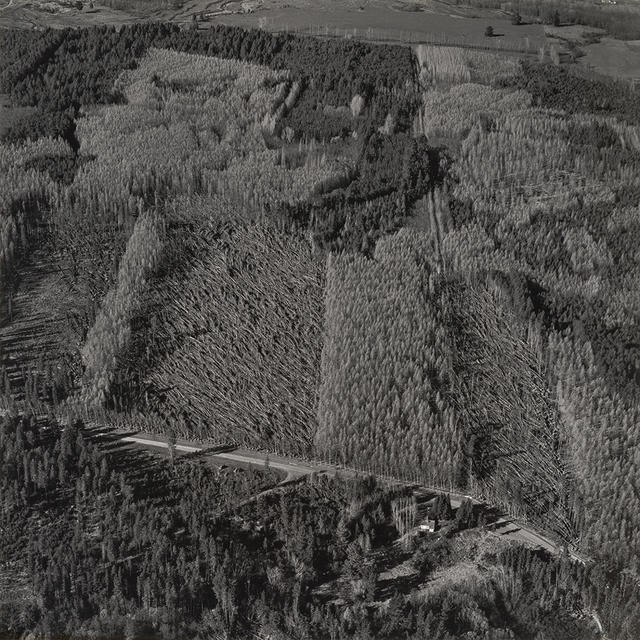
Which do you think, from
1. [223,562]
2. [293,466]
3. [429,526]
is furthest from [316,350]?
[223,562]

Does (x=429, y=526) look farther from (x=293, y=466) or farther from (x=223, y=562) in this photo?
(x=223, y=562)

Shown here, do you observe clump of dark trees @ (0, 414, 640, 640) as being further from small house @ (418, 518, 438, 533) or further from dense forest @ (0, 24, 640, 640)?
small house @ (418, 518, 438, 533)

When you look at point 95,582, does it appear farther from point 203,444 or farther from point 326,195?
point 326,195

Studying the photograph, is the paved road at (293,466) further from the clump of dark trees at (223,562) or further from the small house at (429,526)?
the small house at (429,526)

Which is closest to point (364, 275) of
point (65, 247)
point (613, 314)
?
point (613, 314)

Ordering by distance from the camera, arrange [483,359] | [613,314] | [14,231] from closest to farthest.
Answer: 1. [483,359]
2. [613,314]
3. [14,231]

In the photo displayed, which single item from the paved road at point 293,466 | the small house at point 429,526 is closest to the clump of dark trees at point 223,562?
the small house at point 429,526
